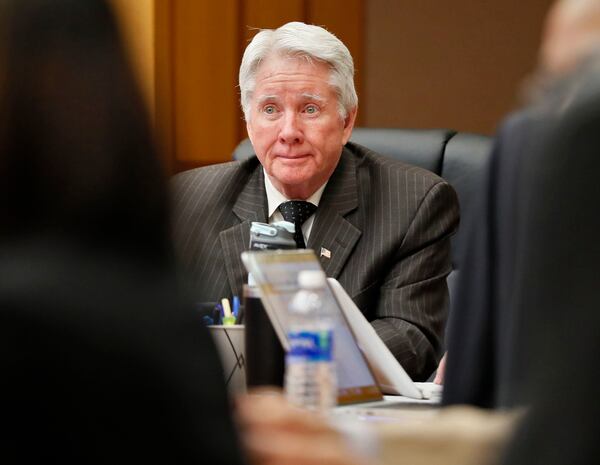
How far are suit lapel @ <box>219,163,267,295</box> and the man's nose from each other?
0.14m

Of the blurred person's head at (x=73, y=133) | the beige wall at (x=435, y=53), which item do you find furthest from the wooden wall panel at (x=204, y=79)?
the blurred person's head at (x=73, y=133)

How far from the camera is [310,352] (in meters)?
1.69

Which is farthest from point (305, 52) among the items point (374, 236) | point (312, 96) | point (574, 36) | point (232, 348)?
point (574, 36)

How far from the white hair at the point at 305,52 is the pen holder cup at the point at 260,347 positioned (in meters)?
1.07

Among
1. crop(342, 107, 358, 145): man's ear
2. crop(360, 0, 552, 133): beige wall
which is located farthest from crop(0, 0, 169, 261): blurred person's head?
crop(360, 0, 552, 133): beige wall

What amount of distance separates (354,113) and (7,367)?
7.17 feet

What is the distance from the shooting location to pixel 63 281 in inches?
32.3

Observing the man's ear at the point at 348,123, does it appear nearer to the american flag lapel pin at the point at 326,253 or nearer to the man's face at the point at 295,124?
the man's face at the point at 295,124

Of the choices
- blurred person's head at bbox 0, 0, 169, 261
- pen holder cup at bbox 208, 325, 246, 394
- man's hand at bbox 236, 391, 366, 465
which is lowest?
pen holder cup at bbox 208, 325, 246, 394

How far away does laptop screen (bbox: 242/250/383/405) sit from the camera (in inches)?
69.7

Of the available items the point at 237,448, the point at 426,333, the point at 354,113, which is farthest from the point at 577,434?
the point at 354,113

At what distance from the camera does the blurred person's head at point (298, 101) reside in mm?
2742

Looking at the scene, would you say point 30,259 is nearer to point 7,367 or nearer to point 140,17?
point 7,367

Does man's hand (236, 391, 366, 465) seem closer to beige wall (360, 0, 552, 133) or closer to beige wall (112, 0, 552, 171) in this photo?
beige wall (112, 0, 552, 171)
